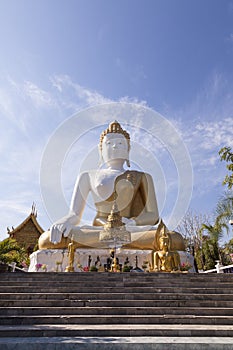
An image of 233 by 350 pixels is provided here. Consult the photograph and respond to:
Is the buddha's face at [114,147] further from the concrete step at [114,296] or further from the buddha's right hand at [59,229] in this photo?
the concrete step at [114,296]

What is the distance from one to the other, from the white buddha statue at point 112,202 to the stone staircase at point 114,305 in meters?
4.34

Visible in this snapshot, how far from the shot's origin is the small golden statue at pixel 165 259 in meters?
9.18

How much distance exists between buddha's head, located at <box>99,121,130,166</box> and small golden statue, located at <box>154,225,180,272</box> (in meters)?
5.71

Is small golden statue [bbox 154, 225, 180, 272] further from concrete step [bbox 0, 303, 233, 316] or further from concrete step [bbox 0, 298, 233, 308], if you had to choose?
concrete step [bbox 0, 303, 233, 316]

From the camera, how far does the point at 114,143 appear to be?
14672 millimetres

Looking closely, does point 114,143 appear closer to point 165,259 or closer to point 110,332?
point 165,259

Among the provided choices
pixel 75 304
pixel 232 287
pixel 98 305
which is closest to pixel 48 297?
pixel 75 304

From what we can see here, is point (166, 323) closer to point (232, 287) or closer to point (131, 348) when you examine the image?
point (131, 348)

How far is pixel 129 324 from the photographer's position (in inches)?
187

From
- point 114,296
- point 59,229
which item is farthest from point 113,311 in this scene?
point 59,229

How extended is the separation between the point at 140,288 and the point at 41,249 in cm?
646

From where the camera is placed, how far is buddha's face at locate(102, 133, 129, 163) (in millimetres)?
14578

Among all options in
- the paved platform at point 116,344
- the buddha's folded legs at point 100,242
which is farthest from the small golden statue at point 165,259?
the paved platform at point 116,344

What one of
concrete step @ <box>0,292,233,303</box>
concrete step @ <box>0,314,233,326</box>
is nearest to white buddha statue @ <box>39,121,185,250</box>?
concrete step @ <box>0,292,233,303</box>
